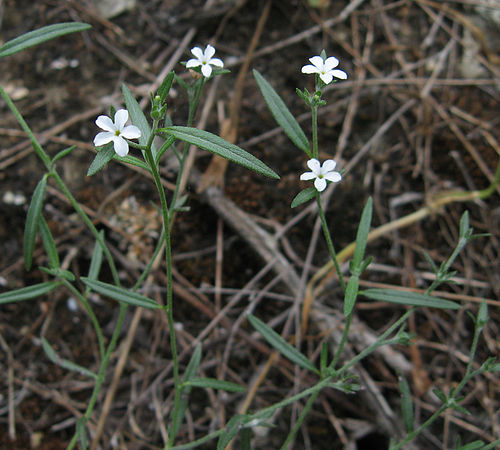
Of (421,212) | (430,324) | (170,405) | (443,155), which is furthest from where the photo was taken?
(443,155)

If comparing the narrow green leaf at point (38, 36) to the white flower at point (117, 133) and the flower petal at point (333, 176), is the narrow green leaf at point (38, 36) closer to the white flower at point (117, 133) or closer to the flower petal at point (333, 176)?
the white flower at point (117, 133)

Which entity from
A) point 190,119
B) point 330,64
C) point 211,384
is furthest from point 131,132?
point 211,384

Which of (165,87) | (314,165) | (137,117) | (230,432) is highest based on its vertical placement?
(165,87)

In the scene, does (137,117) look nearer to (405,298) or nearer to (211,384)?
(211,384)

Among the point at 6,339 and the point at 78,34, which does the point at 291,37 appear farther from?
the point at 6,339

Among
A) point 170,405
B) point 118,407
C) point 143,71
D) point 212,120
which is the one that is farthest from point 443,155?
point 118,407

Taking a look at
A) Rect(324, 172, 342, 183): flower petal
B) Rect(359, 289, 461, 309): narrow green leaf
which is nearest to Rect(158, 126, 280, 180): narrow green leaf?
Rect(324, 172, 342, 183): flower petal
